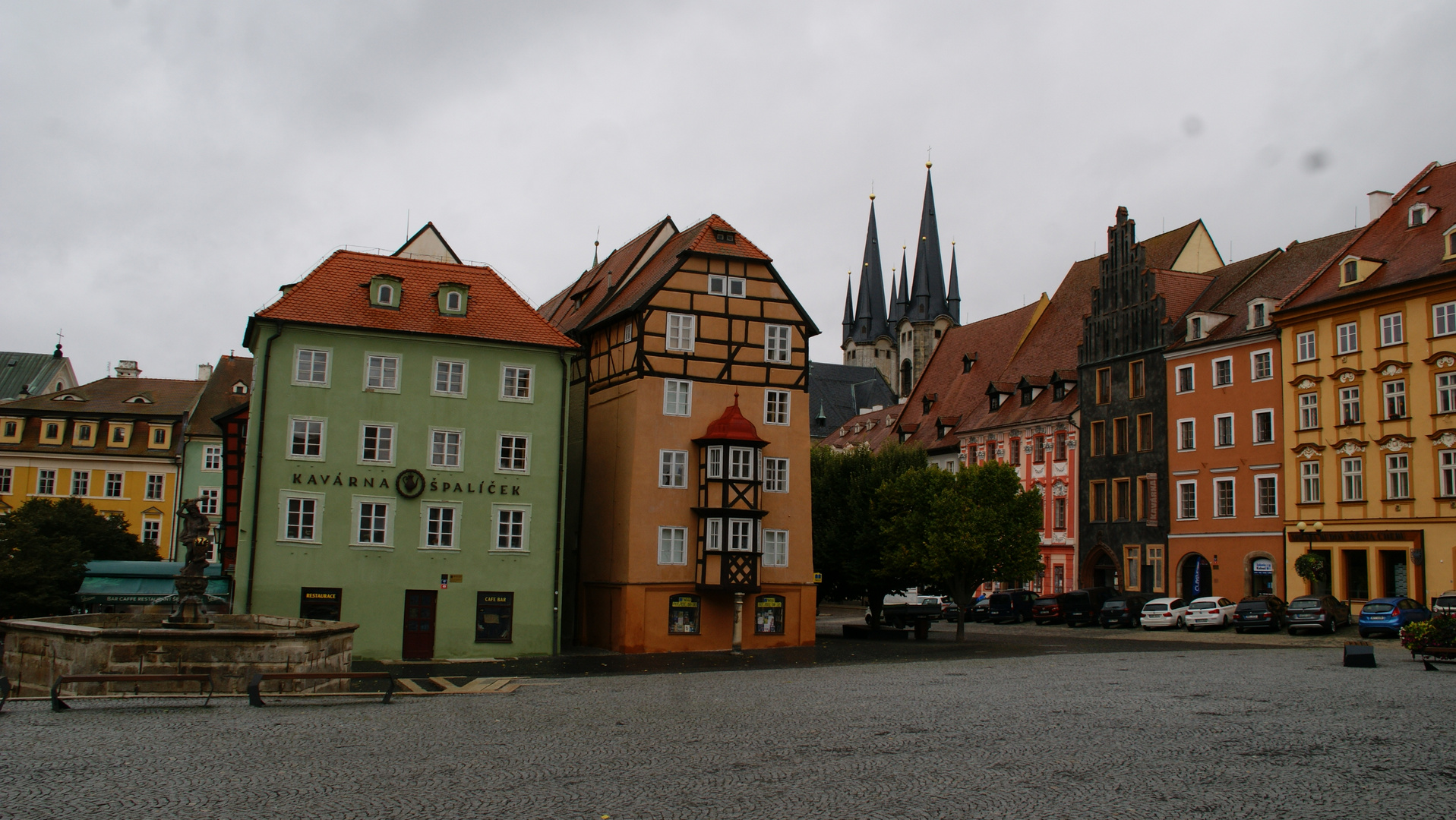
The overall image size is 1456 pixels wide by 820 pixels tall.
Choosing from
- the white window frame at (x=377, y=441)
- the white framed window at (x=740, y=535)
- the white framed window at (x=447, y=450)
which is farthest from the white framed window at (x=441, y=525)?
the white framed window at (x=740, y=535)

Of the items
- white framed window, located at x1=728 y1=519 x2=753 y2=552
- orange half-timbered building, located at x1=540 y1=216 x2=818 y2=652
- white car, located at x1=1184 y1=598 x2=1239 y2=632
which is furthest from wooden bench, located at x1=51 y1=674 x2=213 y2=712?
white car, located at x1=1184 y1=598 x2=1239 y2=632

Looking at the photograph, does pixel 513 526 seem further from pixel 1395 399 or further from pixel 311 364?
pixel 1395 399

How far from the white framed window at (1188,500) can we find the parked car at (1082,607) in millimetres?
4783

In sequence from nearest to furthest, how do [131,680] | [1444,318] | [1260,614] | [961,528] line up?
1. [131,680]
2. [1444,318]
3. [1260,614]
4. [961,528]

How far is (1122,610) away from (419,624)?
29474mm

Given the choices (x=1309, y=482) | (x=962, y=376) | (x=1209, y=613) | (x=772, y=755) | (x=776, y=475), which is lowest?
(x=772, y=755)

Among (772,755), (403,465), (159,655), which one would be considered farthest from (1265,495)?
(159,655)

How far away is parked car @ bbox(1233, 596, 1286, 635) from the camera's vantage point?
141 feet

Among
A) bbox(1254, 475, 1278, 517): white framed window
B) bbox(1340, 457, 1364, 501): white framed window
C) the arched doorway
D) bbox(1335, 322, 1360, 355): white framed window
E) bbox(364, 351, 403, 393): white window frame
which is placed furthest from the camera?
the arched doorway

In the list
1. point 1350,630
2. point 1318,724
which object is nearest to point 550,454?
point 1318,724

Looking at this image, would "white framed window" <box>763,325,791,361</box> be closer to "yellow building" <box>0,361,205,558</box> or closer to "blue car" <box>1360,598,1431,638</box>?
"blue car" <box>1360,598,1431,638</box>

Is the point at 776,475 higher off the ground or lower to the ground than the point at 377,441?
lower

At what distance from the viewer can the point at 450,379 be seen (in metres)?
37.5

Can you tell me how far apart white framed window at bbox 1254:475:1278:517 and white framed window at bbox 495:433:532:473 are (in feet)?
101
